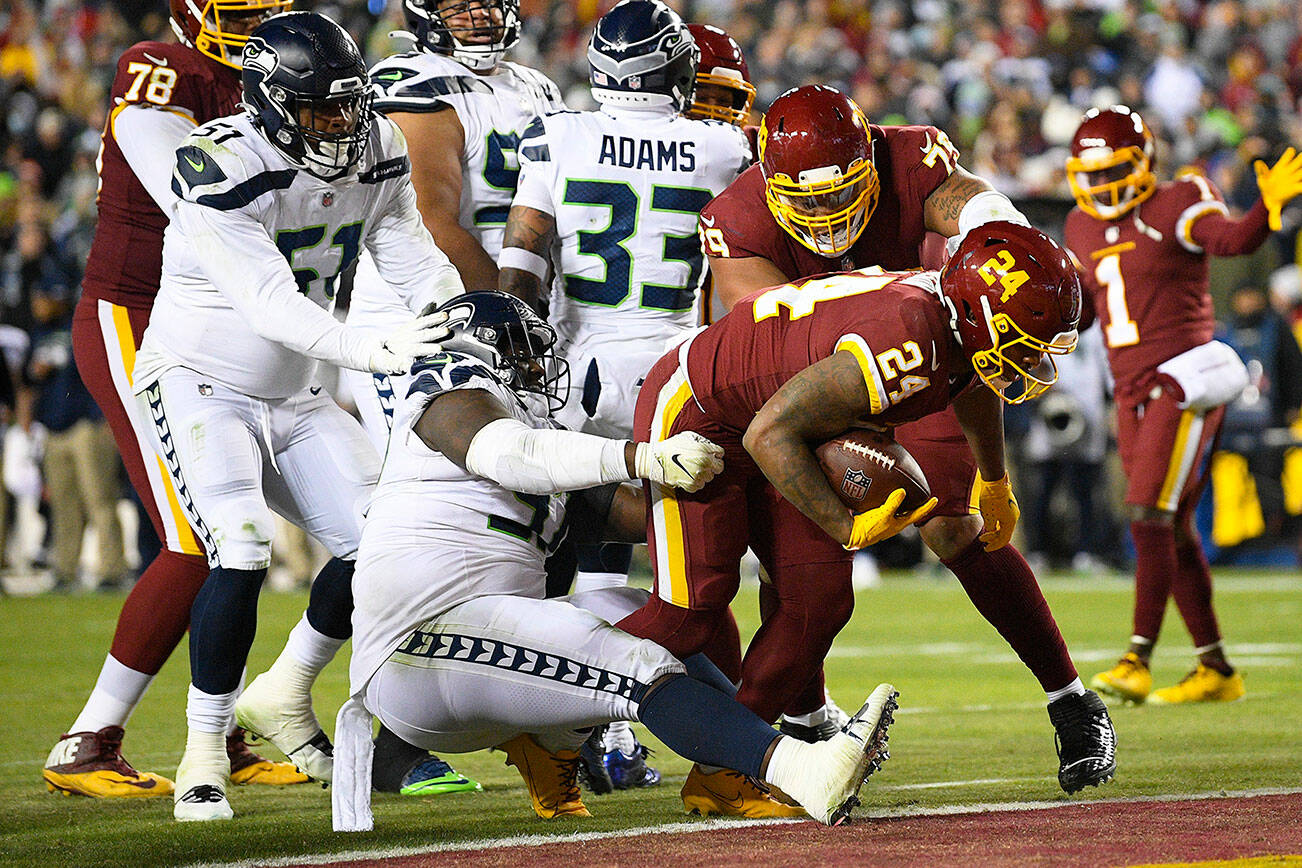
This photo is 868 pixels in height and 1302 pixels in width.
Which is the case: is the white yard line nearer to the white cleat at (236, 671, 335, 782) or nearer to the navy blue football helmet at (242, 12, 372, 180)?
the white cleat at (236, 671, 335, 782)

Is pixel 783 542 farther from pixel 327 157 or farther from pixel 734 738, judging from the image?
pixel 327 157

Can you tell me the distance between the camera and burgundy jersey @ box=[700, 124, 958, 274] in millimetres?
4430

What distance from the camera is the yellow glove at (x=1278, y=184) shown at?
6328 millimetres

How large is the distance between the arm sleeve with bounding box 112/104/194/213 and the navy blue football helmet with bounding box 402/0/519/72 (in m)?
0.88

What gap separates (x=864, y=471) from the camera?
12.1 ft

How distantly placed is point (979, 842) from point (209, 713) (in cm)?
197

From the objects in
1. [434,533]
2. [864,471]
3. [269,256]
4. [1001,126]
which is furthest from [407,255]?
[1001,126]

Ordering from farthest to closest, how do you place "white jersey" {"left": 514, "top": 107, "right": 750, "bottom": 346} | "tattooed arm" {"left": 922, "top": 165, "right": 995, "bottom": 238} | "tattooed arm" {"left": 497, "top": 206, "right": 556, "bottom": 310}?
"white jersey" {"left": 514, "top": 107, "right": 750, "bottom": 346} → "tattooed arm" {"left": 497, "top": 206, "right": 556, "bottom": 310} → "tattooed arm" {"left": 922, "top": 165, "right": 995, "bottom": 238}

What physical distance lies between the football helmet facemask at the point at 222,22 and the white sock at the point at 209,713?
186 cm

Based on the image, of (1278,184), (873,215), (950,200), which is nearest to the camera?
(950,200)

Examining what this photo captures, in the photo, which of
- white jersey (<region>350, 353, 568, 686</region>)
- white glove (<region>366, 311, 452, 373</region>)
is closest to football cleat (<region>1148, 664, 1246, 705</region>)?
white jersey (<region>350, 353, 568, 686</region>)

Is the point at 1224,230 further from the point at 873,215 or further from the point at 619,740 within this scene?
the point at 619,740

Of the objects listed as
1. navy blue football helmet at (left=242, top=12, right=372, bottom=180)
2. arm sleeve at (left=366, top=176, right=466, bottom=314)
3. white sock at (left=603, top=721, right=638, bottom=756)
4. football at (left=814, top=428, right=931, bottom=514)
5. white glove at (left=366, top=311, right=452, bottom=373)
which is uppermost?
navy blue football helmet at (left=242, top=12, right=372, bottom=180)

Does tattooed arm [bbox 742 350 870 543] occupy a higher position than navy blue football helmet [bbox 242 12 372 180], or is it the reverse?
navy blue football helmet [bbox 242 12 372 180]
